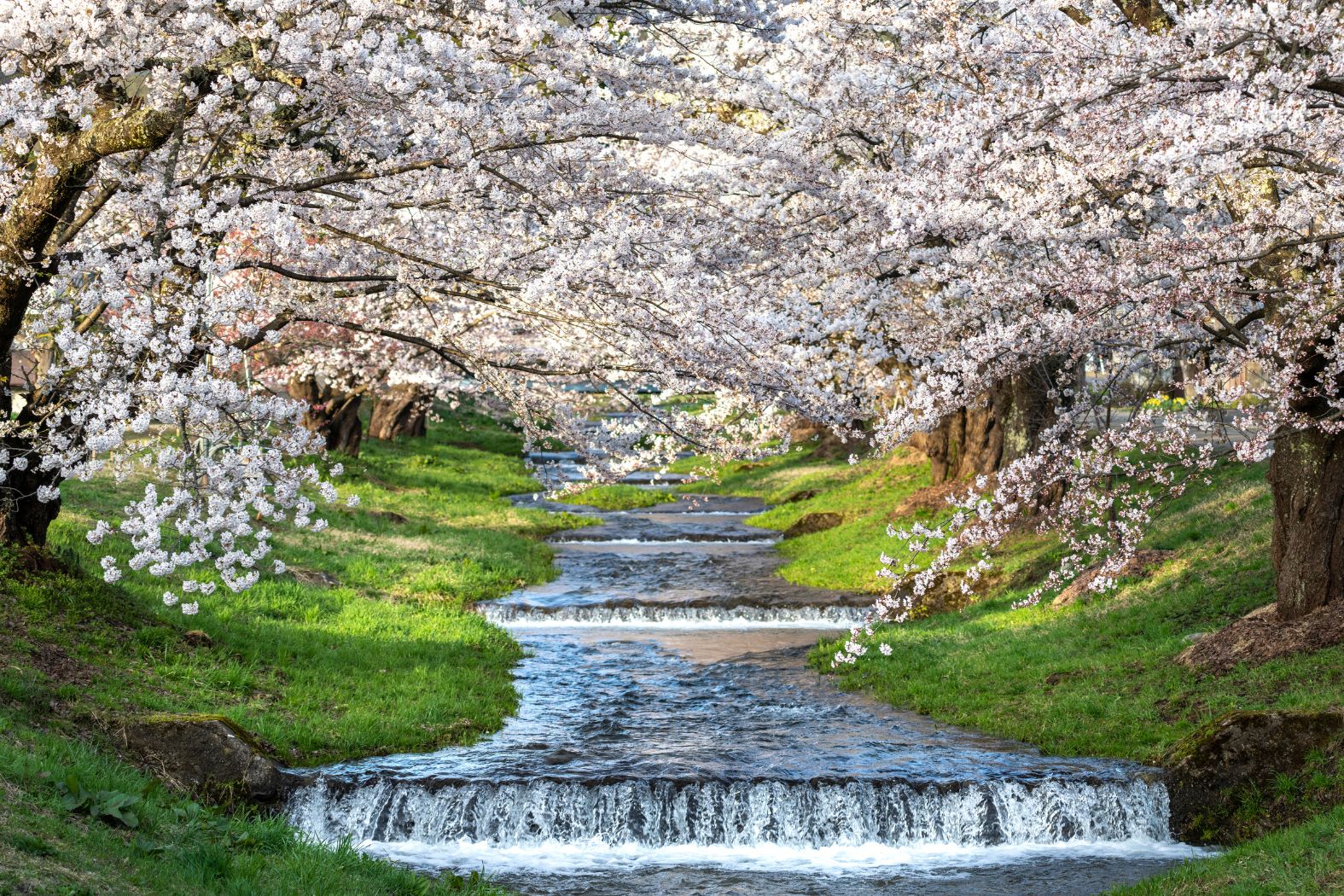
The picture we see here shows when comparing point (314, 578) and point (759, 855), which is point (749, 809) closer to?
point (759, 855)

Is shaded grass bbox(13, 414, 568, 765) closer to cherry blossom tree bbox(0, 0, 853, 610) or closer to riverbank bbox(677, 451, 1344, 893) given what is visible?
cherry blossom tree bbox(0, 0, 853, 610)

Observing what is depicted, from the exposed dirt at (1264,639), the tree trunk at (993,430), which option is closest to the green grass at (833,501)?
the tree trunk at (993,430)

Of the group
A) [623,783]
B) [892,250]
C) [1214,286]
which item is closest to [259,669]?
[623,783]

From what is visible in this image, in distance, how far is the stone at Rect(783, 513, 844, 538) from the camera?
3225cm

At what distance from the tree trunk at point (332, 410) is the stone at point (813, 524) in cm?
1279

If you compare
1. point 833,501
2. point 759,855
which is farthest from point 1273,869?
point 833,501

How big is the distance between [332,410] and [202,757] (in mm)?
23631

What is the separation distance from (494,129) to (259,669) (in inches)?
337

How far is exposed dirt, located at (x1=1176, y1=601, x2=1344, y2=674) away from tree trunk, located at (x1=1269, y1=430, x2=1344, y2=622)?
23 cm

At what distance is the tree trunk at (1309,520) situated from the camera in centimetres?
1473

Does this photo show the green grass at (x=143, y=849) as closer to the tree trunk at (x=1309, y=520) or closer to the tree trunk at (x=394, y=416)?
the tree trunk at (x=1309, y=520)

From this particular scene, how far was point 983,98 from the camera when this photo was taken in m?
12.1

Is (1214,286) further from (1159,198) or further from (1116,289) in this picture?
(1159,198)

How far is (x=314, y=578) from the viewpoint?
21.6 metres
